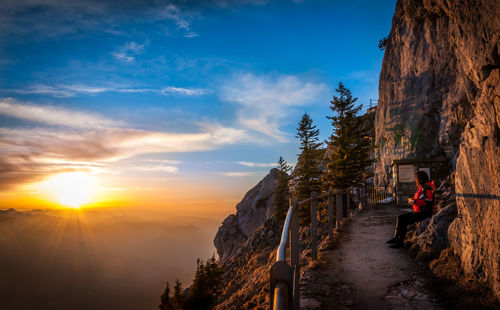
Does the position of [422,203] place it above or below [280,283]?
below

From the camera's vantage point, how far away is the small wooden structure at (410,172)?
Result: 21722 millimetres

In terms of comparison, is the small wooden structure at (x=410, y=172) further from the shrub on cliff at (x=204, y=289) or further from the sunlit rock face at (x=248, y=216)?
the sunlit rock face at (x=248, y=216)

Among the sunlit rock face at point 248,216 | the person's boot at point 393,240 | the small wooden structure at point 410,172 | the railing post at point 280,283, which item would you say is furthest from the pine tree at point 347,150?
the sunlit rock face at point 248,216

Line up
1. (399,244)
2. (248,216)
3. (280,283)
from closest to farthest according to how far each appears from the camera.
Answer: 1. (280,283)
2. (399,244)
3. (248,216)

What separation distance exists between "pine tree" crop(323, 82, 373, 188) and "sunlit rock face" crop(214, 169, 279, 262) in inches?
1403

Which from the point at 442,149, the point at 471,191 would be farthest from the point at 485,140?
the point at 442,149

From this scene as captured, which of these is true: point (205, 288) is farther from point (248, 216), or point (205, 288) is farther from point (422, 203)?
point (422, 203)

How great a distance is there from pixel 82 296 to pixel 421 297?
758 ft

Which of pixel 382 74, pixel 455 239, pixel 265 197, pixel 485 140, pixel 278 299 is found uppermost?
pixel 382 74

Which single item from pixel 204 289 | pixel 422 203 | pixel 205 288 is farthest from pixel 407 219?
pixel 204 289

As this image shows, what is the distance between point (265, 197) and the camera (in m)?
58.2

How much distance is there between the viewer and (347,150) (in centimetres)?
1869

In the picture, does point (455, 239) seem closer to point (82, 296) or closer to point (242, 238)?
point (242, 238)

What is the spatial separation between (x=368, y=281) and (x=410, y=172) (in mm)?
20875
